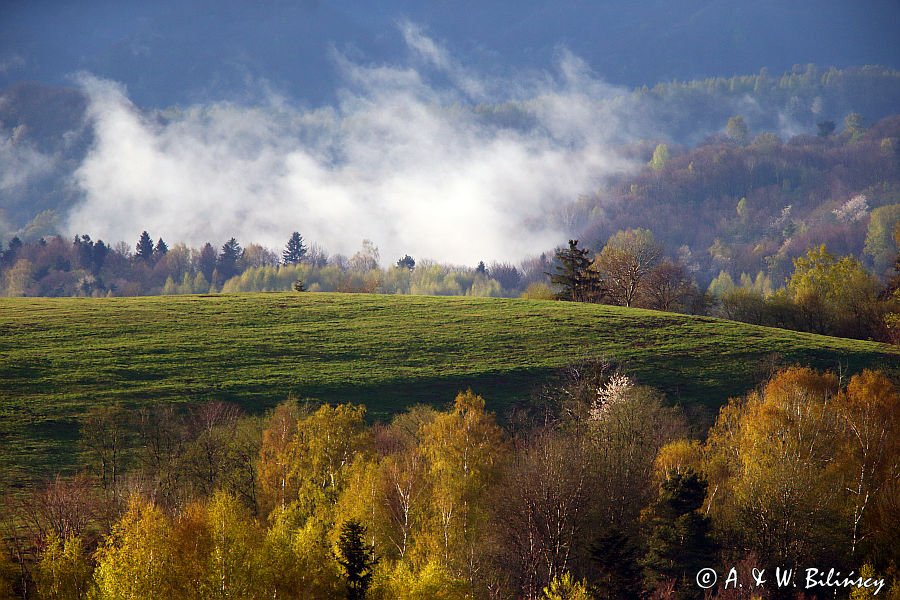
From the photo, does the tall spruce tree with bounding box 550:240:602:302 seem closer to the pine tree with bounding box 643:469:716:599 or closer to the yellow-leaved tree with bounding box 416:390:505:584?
the yellow-leaved tree with bounding box 416:390:505:584

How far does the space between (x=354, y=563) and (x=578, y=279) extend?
84.4m

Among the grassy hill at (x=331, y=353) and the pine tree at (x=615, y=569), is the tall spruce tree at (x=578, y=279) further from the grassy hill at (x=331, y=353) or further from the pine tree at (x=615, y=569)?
the pine tree at (x=615, y=569)

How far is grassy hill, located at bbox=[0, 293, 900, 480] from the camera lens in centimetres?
7825

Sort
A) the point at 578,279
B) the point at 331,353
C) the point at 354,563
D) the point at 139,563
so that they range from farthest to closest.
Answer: the point at 578,279, the point at 331,353, the point at 354,563, the point at 139,563

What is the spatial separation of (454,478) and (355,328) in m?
47.5

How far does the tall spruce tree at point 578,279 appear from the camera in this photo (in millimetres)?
124938

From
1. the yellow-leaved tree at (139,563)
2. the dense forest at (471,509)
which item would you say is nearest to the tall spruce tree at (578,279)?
the dense forest at (471,509)

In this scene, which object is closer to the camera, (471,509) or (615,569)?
(615,569)

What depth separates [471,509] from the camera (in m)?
56.6

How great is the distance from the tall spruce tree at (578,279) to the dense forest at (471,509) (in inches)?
2156

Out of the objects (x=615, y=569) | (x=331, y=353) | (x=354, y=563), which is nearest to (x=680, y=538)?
(x=615, y=569)

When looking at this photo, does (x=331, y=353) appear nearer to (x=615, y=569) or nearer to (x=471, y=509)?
(x=471, y=509)

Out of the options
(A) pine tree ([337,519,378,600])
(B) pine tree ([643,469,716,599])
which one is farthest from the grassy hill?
(B) pine tree ([643,469,716,599])

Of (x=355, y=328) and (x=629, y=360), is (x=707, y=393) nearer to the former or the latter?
(x=629, y=360)
